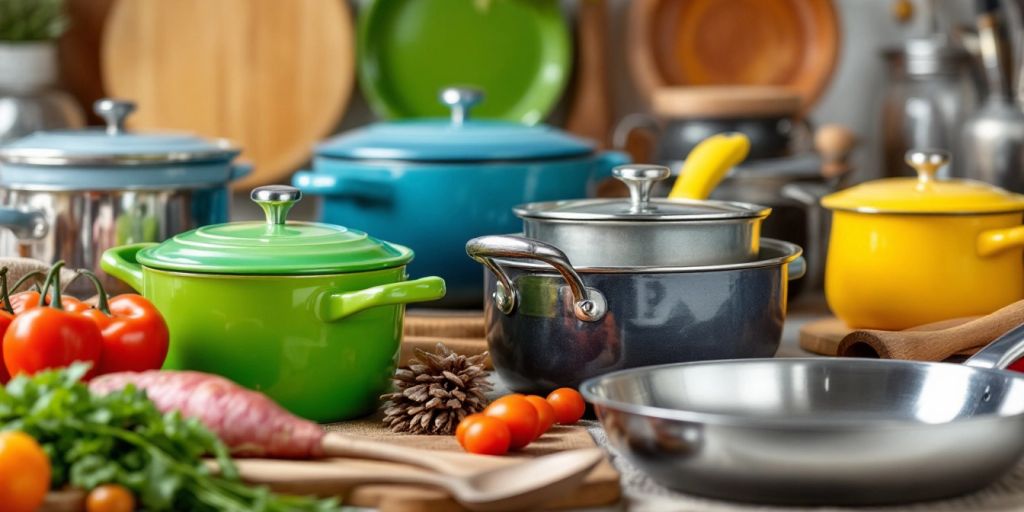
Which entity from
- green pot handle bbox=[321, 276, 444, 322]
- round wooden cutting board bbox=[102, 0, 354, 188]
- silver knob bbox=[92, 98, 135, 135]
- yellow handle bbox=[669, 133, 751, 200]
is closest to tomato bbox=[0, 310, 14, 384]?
green pot handle bbox=[321, 276, 444, 322]

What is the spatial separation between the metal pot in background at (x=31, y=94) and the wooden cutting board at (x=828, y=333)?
1.32 metres

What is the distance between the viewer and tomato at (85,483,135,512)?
0.80 m

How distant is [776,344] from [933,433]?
34 centimetres

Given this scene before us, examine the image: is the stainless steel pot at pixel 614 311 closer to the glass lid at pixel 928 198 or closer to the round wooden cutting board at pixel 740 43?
the glass lid at pixel 928 198

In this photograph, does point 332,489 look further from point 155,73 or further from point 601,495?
point 155,73

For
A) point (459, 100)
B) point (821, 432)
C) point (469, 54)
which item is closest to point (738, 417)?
point (821, 432)

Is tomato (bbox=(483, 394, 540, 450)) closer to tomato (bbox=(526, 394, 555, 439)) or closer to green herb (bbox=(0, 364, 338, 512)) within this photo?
tomato (bbox=(526, 394, 555, 439))

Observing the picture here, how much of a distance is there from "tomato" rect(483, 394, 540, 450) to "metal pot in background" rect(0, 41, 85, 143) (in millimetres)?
1446

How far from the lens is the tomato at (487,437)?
0.96 m

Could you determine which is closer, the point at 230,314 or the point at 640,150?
the point at 230,314

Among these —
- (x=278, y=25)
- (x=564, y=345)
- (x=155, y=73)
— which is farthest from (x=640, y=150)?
(x=564, y=345)

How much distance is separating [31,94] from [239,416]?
1.50 m

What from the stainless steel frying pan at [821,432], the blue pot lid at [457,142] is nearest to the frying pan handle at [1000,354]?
the stainless steel frying pan at [821,432]

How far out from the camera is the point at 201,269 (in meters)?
1.04
